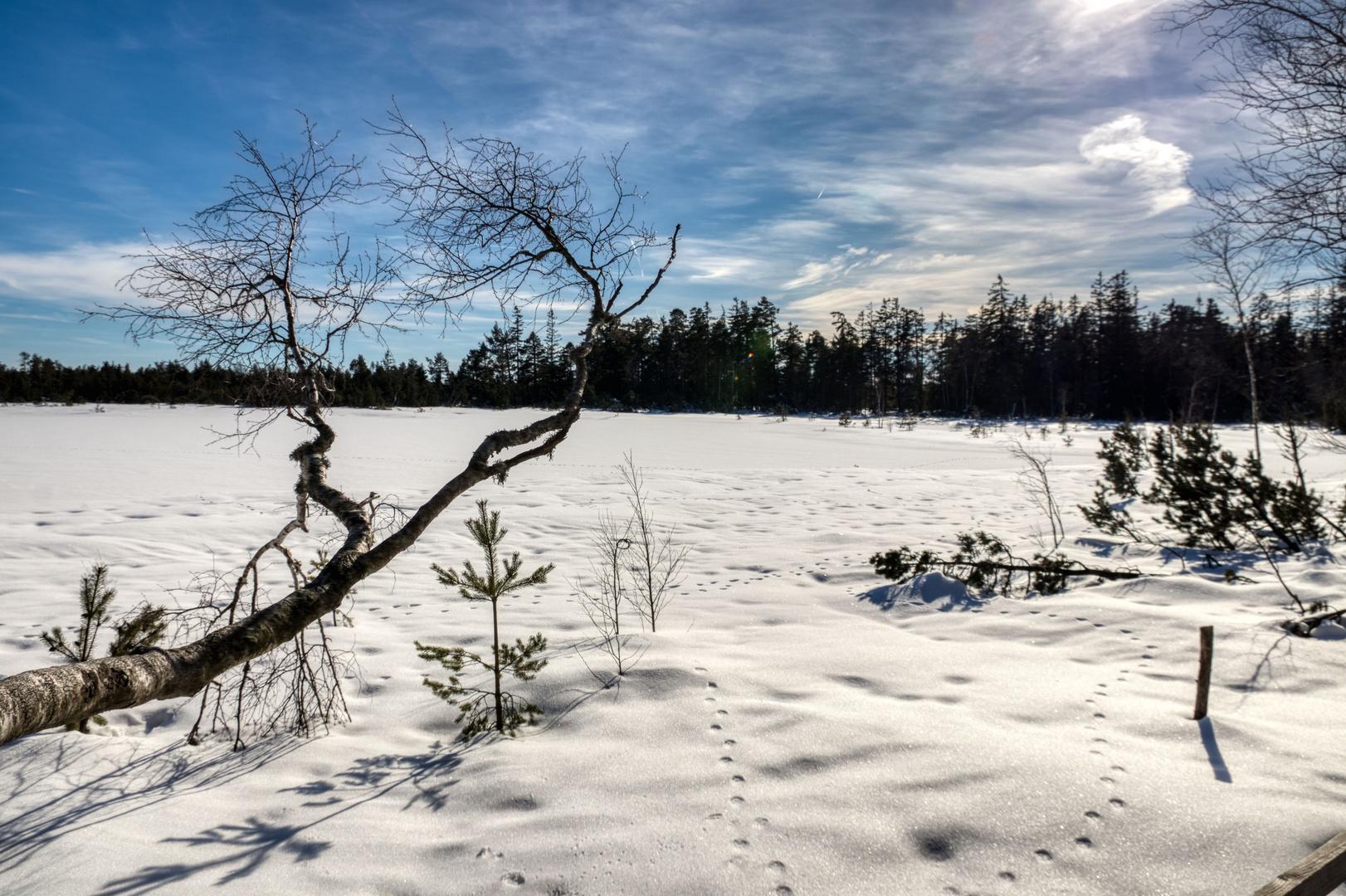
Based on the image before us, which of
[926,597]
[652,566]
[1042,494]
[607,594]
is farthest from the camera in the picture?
[1042,494]

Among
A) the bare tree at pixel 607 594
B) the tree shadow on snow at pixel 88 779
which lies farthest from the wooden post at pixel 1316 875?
the tree shadow on snow at pixel 88 779

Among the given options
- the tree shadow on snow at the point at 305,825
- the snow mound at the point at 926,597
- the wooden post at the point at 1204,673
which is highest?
the wooden post at the point at 1204,673

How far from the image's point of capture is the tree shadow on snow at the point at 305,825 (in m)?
2.54

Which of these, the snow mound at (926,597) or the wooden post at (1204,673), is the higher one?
the wooden post at (1204,673)

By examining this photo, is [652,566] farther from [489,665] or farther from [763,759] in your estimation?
[763,759]

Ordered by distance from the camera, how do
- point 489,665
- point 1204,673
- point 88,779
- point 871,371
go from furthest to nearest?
point 871,371, point 489,665, point 88,779, point 1204,673

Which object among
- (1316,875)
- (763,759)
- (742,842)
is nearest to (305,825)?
(742,842)

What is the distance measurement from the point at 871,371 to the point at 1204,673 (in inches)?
2234

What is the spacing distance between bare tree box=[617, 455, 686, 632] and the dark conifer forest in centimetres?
2771

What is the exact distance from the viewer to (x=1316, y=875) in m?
1.77

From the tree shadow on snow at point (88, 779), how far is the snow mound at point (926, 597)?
195 inches

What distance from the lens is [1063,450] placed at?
2088 centimetres

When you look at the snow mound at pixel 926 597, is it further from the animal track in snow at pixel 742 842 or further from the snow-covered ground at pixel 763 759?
the animal track in snow at pixel 742 842

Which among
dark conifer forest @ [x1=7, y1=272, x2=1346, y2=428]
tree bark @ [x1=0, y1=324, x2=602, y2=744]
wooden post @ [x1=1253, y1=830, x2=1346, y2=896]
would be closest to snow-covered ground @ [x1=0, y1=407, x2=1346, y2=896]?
wooden post @ [x1=1253, y1=830, x2=1346, y2=896]
